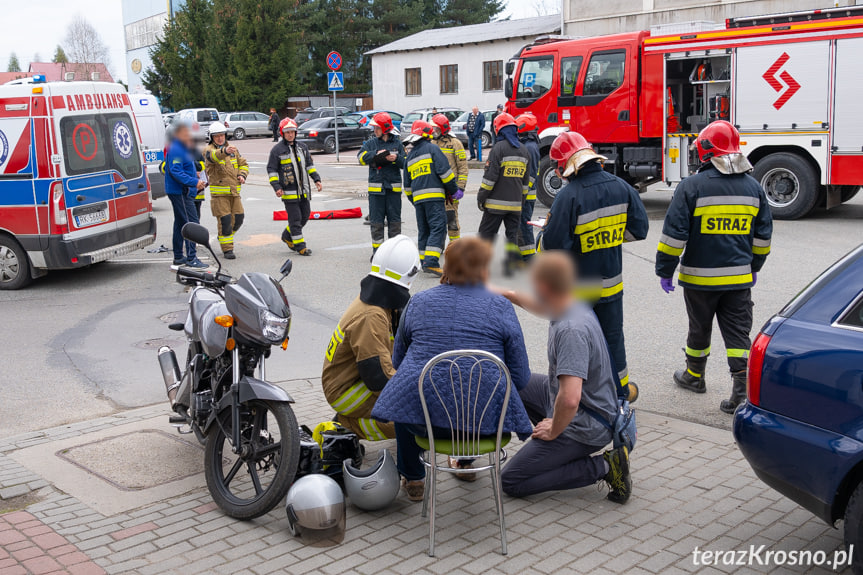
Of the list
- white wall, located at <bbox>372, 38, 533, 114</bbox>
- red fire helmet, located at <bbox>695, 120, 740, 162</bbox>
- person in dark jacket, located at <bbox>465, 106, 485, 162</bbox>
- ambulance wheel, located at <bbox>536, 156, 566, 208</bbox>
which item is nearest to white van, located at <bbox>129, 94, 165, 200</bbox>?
ambulance wheel, located at <bbox>536, 156, 566, 208</bbox>

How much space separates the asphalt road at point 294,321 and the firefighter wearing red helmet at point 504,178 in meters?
1.13

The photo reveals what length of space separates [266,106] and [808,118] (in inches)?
1582

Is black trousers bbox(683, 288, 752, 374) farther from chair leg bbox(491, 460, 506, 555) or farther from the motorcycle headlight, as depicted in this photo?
the motorcycle headlight

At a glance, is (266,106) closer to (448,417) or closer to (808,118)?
(808,118)

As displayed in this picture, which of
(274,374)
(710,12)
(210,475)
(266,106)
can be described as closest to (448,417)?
(210,475)

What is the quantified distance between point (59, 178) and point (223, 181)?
2.51 meters

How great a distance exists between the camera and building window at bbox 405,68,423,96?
44.9 metres

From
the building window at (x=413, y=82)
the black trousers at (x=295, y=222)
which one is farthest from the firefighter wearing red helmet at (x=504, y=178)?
the building window at (x=413, y=82)

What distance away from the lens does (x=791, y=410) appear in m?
3.49

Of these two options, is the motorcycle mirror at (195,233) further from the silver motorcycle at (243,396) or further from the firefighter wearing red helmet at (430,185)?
the firefighter wearing red helmet at (430,185)

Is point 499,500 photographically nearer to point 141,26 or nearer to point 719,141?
point 719,141

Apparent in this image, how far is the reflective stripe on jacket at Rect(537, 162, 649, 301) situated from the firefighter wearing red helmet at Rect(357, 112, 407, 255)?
5.41 meters

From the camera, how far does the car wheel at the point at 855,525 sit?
3299mm

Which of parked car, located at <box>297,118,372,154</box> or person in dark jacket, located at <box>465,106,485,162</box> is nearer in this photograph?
person in dark jacket, located at <box>465,106,485,162</box>
